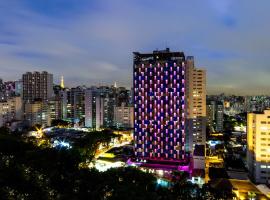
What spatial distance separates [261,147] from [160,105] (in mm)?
7633

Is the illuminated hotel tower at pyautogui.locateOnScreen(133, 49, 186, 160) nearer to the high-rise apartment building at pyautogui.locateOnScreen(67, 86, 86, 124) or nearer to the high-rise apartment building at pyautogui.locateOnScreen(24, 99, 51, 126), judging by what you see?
the high-rise apartment building at pyautogui.locateOnScreen(24, 99, 51, 126)

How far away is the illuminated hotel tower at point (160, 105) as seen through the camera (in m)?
21.9

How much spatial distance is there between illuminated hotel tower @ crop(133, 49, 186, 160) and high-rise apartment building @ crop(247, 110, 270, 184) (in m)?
4.94

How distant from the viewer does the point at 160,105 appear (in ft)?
73.3

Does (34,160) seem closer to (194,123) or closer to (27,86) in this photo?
(194,123)

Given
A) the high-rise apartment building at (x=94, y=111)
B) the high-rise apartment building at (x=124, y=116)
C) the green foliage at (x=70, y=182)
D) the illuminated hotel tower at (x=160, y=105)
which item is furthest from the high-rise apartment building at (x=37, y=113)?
the green foliage at (x=70, y=182)

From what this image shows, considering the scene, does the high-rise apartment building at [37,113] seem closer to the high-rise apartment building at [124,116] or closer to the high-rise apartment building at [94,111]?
the high-rise apartment building at [94,111]

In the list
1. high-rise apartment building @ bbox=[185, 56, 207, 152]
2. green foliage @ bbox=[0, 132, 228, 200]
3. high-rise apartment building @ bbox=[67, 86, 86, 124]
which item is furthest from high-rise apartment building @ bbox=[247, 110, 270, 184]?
high-rise apartment building @ bbox=[67, 86, 86, 124]

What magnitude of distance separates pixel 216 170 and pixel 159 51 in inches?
397

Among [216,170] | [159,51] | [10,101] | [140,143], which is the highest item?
[159,51]

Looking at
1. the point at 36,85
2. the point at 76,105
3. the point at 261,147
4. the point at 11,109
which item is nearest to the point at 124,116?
the point at 76,105

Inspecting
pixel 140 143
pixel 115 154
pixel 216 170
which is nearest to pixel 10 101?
pixel 115 154

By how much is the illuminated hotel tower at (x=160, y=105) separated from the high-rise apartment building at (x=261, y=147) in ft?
16.2

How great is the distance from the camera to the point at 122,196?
877 centimetres
